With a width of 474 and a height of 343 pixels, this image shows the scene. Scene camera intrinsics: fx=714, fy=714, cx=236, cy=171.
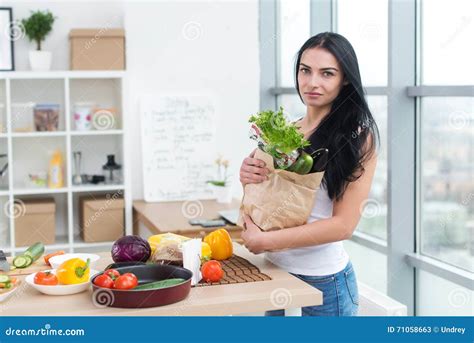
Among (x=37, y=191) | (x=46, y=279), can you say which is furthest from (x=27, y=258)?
(x=37, y=191)

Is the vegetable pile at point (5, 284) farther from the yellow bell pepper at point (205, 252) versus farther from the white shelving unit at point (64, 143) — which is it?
the white shelving unit at point (64, 143)

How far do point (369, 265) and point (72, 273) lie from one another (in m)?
2.09

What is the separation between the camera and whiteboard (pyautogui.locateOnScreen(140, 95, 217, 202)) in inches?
189

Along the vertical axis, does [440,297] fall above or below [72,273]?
below

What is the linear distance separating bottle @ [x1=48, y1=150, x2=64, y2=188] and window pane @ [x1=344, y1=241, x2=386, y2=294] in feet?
6.09

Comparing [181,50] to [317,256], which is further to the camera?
[181,50]

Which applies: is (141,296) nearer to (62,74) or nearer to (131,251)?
(131,251)

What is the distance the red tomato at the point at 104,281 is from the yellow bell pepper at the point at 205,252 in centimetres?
42

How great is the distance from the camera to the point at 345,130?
7.79 ft

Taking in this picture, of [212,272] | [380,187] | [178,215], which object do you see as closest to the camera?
[212,272]

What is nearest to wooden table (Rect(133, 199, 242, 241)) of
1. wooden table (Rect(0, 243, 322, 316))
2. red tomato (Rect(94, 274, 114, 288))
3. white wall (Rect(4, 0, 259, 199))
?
white wall (Rect(4, 0, 259, 199))
